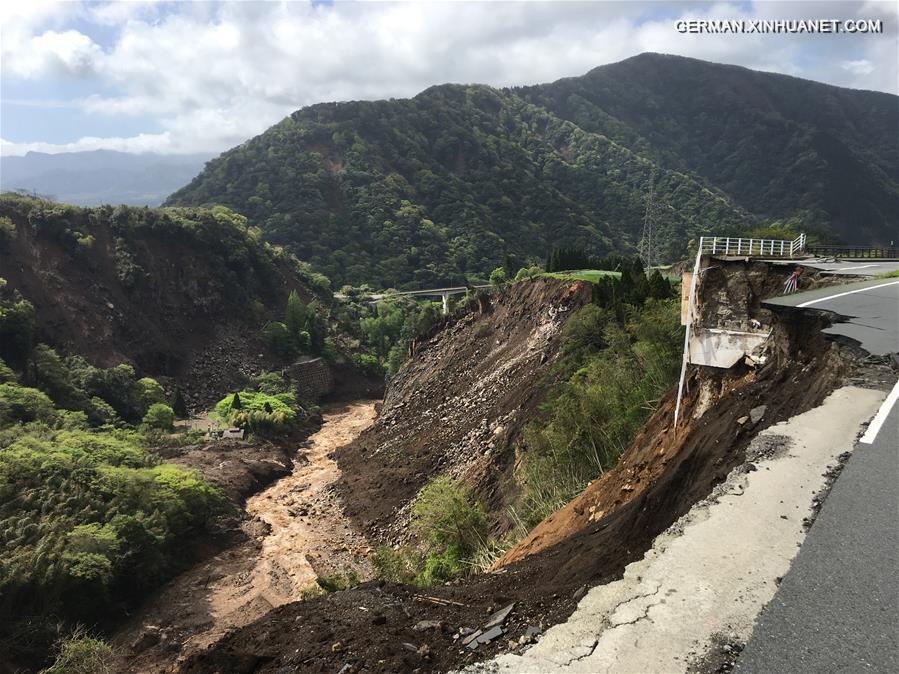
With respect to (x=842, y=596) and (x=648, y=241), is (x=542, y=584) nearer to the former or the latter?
(x=842, y=596)

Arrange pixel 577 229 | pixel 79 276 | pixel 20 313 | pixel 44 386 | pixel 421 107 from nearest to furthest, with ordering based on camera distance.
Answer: pixel 44 386, pixel 20 313, pixel 79 276, pixel 577 229, pixel 421 107

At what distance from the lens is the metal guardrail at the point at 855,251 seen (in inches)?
1012

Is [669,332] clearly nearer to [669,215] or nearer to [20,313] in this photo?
[20,313]

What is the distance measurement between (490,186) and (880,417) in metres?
131

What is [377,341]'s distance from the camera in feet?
264

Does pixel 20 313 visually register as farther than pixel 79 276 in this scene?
No

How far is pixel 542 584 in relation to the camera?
684 centimetres

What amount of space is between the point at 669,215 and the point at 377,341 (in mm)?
80018

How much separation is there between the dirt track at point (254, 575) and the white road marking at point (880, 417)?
2175cm

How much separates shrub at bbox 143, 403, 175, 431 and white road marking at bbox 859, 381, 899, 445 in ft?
175

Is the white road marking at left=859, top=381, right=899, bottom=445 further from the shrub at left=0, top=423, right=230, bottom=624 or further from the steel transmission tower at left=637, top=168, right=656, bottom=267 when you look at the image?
the steel transmission tower at left=637, top=168, right=656, bottom=267

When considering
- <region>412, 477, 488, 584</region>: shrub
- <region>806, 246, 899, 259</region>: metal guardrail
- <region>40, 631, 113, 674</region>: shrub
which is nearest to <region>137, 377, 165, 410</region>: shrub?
<region>40, 631, 113, 674</region>: shrub

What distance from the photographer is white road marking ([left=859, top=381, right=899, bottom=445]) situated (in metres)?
6.70

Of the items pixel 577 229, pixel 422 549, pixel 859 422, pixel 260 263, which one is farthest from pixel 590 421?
pixel 577 229
